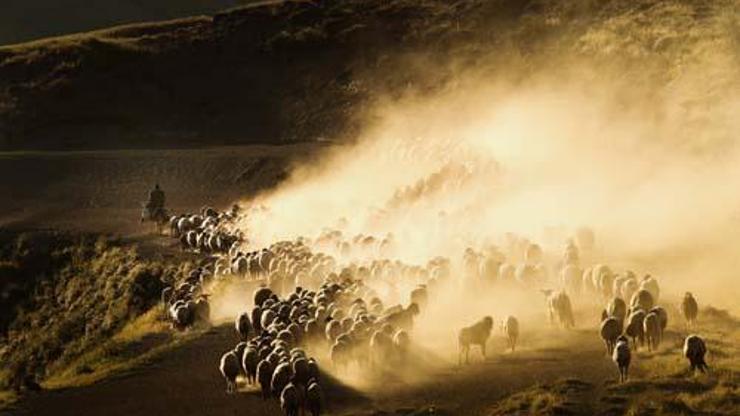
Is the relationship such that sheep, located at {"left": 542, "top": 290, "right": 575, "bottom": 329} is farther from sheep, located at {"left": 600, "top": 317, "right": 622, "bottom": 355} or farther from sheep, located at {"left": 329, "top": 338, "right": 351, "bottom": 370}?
sheep, located at {"left": 329, "top": 338, "right": 351, "bottom": 370}

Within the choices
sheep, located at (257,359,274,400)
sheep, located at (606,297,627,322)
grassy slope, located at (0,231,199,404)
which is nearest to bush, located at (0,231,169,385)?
grassy slope, located at (0,231,199,404)

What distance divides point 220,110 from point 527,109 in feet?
92.2

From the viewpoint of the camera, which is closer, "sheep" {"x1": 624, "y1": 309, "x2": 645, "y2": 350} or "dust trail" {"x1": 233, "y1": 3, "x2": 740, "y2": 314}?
"sheep" {"x1": 624, "y1": 309, "x2": 645, "y2": 350}

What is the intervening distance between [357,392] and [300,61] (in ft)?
216

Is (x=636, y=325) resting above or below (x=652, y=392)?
above

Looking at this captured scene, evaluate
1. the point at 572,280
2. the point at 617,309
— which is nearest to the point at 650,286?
the point at 617,309

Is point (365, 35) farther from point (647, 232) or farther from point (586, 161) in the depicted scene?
point (647, 232)

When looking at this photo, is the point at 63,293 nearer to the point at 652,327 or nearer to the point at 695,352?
the point at 652,327

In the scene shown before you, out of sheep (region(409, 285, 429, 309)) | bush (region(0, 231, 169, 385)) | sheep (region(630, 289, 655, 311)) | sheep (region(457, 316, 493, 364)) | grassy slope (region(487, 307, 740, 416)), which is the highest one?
bush (region(0, 231, 169, 385))

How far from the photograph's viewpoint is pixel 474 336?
30.4 m

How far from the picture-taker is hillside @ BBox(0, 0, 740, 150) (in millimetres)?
79125

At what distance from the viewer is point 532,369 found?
94.4 feet

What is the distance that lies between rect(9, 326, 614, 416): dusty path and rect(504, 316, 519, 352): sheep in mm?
766

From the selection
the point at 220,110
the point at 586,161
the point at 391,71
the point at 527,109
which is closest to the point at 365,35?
the point at 391,71
